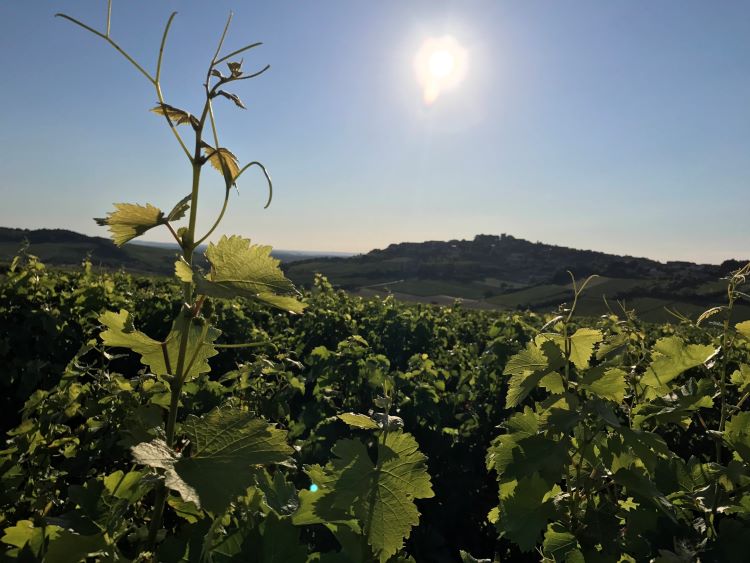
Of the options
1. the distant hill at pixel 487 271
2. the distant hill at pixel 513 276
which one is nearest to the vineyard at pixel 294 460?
the distant hill at pixel 513 276

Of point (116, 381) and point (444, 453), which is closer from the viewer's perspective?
point (116, 381)

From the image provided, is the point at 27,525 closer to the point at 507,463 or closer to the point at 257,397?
the point at 507,463

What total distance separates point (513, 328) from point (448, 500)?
3073mm

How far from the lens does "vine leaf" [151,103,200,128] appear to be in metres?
0.95

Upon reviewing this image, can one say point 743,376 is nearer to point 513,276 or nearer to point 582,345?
point 582,345

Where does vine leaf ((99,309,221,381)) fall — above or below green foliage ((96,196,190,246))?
below

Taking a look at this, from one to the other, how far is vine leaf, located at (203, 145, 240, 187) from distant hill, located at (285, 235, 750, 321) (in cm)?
3459

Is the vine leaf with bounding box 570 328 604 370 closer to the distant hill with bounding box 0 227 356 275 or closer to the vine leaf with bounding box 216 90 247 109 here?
the vine leaf with bounding box 216 90 247 109

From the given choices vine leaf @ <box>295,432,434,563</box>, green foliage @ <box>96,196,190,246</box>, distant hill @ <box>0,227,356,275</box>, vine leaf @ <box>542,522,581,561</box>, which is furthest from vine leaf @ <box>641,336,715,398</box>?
distant hill @ <box>0,227,356,275</box>

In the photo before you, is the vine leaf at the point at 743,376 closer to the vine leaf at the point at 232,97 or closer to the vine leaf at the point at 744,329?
the vine leaf at the point at 744,329

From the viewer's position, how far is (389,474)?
1292 mm

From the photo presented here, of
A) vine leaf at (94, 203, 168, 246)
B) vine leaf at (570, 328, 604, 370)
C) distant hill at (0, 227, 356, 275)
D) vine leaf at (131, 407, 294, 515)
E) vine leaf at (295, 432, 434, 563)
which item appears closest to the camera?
vine leaf at (131, 407, 294, 515)

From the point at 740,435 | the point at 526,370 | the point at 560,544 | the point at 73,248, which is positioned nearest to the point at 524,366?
the point at 526,370

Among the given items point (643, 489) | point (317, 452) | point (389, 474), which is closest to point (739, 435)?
point (643, 489)
